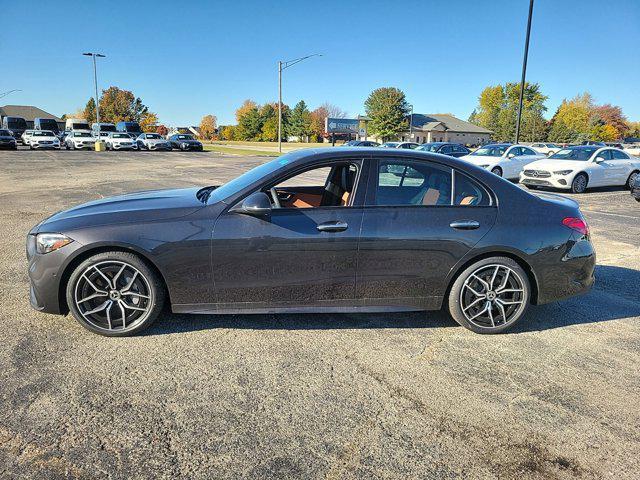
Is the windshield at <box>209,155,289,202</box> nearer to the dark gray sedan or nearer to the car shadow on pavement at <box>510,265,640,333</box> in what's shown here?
the dark gray sedan

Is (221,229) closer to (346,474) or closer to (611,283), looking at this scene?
(346,474)

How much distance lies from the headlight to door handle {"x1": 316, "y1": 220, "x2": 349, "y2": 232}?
1943mm

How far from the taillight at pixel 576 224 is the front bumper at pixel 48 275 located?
4.07 meters

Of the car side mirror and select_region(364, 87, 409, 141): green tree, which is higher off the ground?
select_region(364, 87, 409, 141): green tree

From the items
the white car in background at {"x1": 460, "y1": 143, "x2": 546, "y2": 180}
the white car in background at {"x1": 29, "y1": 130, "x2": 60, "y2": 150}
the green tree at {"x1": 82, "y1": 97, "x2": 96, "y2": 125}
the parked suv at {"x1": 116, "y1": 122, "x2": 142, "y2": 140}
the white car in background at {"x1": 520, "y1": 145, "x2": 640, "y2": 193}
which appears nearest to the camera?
the white car in background at {"x1": 520, "y1": 145, "x2": 640, "y2": 193}

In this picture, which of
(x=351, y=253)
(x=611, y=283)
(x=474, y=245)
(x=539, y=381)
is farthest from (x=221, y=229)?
(x=611, y=283)

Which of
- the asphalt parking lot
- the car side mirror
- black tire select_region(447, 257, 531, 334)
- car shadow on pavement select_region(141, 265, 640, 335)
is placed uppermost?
the car side mirror

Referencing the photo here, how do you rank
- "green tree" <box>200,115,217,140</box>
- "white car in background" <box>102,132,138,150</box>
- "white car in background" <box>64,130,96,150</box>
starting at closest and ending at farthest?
"white car in background" <box>64,130,96,150</box> → "white car in background" <box>102,132,138,150</box> → "green tree" <box>200,115,217,140</box>

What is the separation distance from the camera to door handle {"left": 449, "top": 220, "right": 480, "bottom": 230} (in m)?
3.79

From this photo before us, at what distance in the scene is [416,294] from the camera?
3842 mm

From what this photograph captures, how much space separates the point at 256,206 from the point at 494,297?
2165 millimetres

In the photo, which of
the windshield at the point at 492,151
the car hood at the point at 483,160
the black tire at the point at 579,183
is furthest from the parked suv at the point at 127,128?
the black tire at the point at 579,183

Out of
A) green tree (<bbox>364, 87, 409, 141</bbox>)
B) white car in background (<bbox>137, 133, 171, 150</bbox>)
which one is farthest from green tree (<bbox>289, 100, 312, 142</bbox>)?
white car in background (<bbox>137, 133, 171, 150</bbox>)

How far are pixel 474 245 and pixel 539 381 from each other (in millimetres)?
1148
